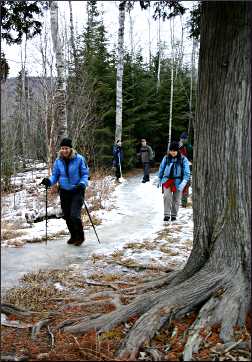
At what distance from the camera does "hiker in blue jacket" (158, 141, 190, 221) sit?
9070mm

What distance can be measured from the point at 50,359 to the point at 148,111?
2209 centimetres

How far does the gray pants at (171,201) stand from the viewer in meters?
9.34

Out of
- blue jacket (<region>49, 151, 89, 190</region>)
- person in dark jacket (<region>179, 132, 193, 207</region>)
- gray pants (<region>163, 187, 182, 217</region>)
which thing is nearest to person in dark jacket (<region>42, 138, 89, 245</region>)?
blue jacket (<region>49, 151, 89, 190</region>)

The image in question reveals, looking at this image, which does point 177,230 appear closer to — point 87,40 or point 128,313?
point 128,313

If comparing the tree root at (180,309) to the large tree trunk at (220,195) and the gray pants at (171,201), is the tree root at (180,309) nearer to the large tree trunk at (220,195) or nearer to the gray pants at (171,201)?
the large tree trunk at (220,195)

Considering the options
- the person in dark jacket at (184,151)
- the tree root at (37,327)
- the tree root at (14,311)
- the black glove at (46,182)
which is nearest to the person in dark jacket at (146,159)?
the person in dark jacket at (184,151)

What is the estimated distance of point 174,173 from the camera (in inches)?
361

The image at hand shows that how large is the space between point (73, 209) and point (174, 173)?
314cm

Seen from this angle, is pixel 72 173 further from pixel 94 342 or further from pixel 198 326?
pixel 198 326

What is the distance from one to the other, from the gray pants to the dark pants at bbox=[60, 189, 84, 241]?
2.89m

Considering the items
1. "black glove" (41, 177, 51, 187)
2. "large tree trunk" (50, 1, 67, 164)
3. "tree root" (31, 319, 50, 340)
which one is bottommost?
"tree root" (31, 319, 50, 340)

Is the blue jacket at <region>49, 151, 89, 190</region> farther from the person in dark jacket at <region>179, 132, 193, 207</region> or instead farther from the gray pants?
the person in dark jacket at <region>179, 132, 193, 207</region>

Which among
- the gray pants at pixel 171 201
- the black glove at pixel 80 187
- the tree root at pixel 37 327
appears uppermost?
the black glove at pixel 80 187

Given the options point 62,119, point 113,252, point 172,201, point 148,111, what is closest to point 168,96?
point 148,111
